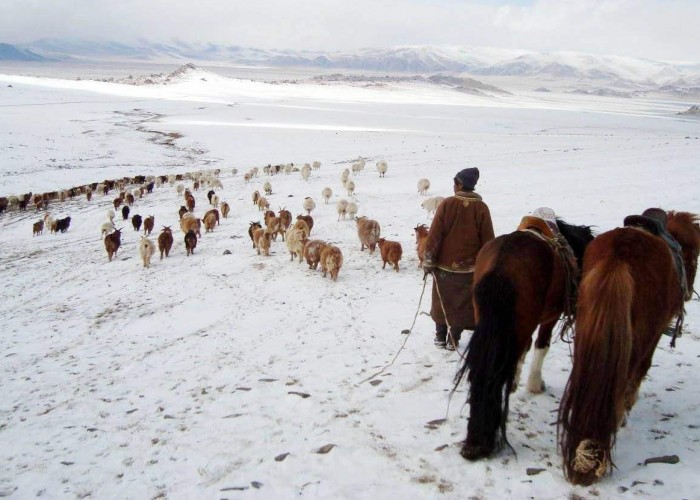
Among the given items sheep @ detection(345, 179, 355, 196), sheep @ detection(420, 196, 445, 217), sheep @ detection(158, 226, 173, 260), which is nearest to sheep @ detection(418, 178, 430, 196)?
sheep @ detection(345, 179, 355, 196)

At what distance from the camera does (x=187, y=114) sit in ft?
207

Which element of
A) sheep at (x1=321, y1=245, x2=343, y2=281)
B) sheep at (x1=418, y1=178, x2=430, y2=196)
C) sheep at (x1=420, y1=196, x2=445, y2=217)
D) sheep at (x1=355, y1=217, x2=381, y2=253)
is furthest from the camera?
sheep at (x1=418, y1=178, x2=430, y2=196)

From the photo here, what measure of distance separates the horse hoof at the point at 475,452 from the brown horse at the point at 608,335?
539 mm

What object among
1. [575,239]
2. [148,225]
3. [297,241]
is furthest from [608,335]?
[148,225]

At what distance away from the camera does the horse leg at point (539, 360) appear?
4465mm

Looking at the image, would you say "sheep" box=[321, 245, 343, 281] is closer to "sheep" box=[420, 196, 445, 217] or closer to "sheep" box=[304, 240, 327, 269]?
"sheep" box=[304, 240, 327, 269]

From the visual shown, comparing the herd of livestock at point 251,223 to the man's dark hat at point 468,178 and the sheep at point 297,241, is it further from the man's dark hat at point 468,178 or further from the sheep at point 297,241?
the man's dark hat at point 468,178

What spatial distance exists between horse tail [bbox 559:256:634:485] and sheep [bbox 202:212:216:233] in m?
13.4

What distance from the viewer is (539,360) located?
4473mm

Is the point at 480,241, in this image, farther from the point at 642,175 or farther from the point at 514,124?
the point at 514,124

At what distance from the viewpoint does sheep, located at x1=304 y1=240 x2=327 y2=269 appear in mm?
10195

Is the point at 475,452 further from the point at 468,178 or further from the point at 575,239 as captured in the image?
the point at 468,178

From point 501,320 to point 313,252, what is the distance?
716cm

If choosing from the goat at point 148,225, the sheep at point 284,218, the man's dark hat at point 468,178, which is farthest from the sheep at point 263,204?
the man's dark hat at point 468,178
